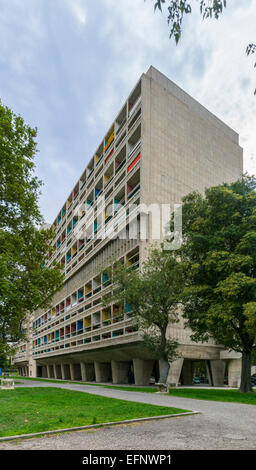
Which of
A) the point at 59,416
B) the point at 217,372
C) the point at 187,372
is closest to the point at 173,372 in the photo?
the point at 187,372

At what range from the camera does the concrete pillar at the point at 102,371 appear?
46.7m

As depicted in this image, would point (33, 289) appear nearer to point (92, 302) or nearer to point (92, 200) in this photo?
point (92, 302)

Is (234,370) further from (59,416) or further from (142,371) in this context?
(59,416)

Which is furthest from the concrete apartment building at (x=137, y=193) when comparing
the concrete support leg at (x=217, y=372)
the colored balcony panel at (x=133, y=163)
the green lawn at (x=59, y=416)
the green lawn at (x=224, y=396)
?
the green lawn at (x=59, y=416)

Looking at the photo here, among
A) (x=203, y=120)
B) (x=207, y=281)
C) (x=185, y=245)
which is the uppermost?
(x=203, y=120)

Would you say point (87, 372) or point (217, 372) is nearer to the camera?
point (217, 372)

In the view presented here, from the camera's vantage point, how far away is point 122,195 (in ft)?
137

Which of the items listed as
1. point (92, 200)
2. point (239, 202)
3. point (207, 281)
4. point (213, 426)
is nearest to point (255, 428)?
point (213, 426)

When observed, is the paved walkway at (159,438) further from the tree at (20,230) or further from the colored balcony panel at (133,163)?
the colored balcony panel at (133,163)

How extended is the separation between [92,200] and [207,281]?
33.5 metres

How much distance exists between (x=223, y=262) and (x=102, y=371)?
103ft

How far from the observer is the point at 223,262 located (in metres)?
20.8

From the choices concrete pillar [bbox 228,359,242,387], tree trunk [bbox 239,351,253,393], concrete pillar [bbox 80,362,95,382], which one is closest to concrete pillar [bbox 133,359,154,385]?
concrete pillar [bbox 228,359,242,387]

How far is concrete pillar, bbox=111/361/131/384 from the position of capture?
41.2 metres
